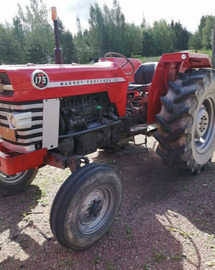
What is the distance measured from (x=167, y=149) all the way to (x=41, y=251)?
1.79 metres

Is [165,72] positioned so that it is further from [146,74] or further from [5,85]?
[5,85]

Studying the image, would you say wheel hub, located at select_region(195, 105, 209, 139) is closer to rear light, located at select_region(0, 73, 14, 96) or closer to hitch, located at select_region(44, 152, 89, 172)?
hitch, located at select_region(44, 152, 89, 172)

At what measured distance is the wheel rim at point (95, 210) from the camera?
7.45ft

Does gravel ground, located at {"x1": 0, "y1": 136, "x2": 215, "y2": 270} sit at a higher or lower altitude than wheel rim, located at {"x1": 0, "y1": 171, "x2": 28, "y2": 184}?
lower

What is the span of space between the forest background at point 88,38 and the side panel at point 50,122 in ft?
83.6

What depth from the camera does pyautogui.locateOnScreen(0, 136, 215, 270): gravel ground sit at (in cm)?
212

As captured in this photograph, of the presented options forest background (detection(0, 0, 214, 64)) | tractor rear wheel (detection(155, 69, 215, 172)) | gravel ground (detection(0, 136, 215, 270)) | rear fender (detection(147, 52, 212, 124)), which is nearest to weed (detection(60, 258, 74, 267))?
gravel ground (detection(0, 136, 215, 270))

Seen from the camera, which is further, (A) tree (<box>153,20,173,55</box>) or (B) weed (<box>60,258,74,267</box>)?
(A) tree (<box>153,20,173,55</box>)

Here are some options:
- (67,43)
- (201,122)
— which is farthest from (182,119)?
(67,43)

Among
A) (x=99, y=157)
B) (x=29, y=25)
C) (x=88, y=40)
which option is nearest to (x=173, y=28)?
(x=88, y=40)

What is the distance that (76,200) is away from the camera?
6.75 feet

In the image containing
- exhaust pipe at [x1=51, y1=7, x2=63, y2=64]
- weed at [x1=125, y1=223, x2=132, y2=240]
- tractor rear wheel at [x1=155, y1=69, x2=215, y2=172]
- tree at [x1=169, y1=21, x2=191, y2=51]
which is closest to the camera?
weed at [x1=125, y1=223, x2=132, y2=240]

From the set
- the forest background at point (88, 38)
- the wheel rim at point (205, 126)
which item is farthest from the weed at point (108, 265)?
the forest background at point (88, 38)

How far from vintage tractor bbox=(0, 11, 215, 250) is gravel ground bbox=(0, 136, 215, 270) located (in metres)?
0.18
